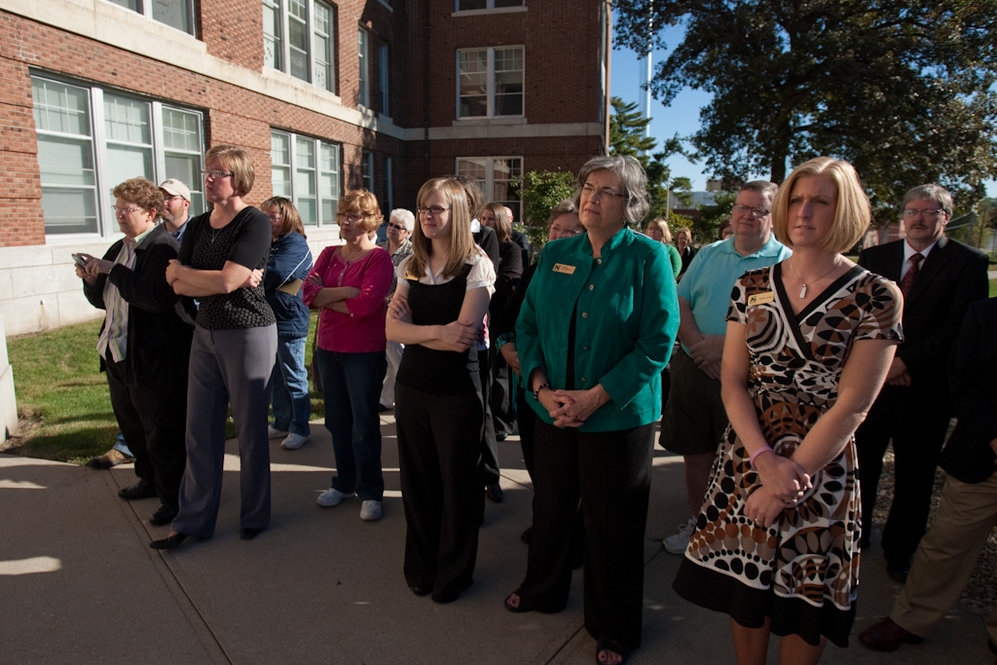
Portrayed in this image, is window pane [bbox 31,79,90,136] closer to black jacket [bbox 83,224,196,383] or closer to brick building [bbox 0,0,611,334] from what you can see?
brick building [bbox 0,0,611,334]

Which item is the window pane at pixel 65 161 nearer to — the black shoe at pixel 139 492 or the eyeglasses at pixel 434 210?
the black shoe at pixel 139 492

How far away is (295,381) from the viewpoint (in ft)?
18.0

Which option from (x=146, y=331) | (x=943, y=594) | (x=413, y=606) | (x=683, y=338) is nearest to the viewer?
(x=943, y=594)

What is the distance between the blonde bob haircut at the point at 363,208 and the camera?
4.02m

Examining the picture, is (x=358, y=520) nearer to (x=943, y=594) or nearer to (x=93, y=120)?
(x=943, y=594)

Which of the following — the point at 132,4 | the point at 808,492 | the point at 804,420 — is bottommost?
the point at 808,492

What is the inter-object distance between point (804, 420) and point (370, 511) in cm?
280

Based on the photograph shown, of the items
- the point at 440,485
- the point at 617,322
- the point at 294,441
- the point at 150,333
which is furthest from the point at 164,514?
the point at 617,322

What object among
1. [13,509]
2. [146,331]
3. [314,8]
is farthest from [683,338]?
[314,8]

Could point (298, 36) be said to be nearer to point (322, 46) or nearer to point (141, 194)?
point (322, 46)

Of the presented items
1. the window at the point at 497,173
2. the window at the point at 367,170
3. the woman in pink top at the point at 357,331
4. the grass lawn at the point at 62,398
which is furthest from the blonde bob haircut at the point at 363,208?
the window at the point at 497,173

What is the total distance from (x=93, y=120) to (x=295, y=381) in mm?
8111

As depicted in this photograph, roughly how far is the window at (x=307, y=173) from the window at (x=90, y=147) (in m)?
3.85

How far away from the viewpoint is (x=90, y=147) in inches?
418
